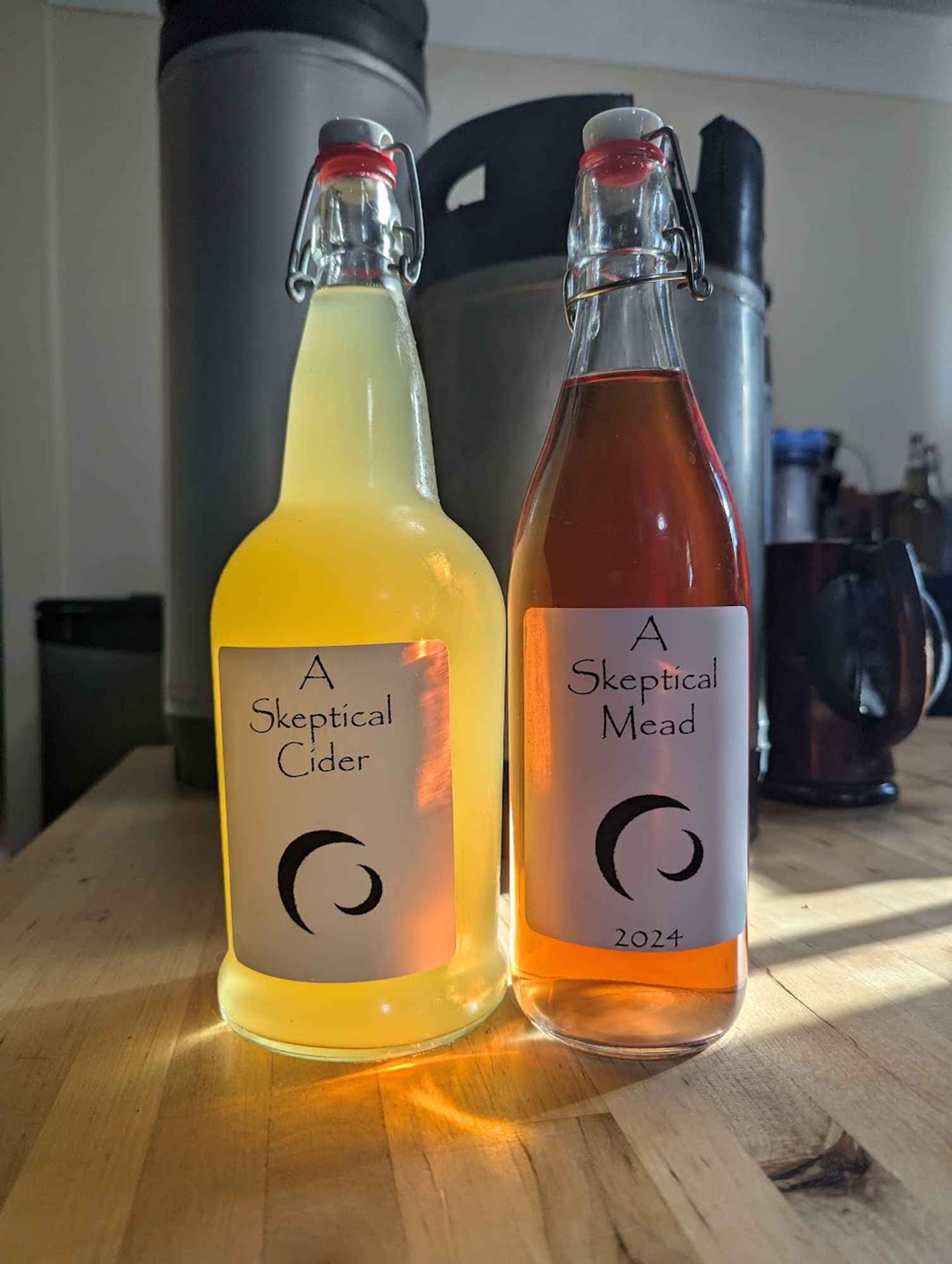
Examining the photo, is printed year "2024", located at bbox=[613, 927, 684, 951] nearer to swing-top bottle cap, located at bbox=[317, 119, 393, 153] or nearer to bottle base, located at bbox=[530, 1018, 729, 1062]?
bottle base, located at bbox=[530, 1018, 729, 1062]

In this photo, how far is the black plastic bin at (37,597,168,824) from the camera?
94cm

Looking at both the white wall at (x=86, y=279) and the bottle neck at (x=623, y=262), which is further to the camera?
the white wall at (x=86, y=279)

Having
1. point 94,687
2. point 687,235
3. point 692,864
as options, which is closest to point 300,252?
point 687,235

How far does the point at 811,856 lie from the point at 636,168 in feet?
1.18

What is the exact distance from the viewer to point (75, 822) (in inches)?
21.8

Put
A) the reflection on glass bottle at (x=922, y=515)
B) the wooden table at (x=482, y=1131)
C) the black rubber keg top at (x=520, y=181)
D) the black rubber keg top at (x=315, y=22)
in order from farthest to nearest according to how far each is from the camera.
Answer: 1. the reflection on glass bottle at (x=922, y=515)
2. the black rubber keg top at (x=315, y=22)
3. the black rubber keg top at (x=520, y=181)
4. the wooden table at (x=482, y=1131)

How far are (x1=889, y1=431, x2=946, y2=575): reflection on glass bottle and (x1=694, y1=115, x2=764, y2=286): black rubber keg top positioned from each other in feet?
4.24

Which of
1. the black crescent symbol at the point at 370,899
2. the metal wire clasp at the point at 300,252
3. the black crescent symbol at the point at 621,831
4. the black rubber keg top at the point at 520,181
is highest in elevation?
the black rubber keg top at the point at 520,181

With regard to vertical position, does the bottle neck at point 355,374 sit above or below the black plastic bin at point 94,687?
above

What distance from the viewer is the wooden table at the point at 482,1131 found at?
19 cm

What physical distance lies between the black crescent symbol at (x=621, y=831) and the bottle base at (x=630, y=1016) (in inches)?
1.5

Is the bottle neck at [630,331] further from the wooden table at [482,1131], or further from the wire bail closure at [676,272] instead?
the wooden table at [482,1131]

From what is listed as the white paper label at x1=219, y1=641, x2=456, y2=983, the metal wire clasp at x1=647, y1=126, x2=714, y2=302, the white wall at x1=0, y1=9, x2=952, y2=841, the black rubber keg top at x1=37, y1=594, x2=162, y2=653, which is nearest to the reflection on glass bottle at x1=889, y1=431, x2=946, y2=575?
the white wall at x1=0, y1=9, x2=952, y2=841

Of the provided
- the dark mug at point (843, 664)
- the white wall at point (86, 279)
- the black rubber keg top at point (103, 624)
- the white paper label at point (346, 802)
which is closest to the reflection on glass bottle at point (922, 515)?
the white wall at point (86, 279)
